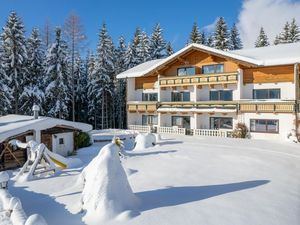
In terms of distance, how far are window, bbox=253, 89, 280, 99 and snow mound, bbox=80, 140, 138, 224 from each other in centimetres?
2139

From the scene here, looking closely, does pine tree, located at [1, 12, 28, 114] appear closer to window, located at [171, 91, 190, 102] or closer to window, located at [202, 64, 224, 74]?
window, located at [171, 91, 190, 102]

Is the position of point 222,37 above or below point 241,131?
above

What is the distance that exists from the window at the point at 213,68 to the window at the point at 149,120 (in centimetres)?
822

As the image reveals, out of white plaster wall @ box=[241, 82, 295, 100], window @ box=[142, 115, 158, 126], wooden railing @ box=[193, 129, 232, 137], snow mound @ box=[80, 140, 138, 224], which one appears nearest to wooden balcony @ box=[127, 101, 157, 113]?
window @ box=[142, 115, 158, 126]

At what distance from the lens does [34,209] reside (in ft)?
34.3

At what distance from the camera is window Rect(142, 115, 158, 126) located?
3484 centimetres

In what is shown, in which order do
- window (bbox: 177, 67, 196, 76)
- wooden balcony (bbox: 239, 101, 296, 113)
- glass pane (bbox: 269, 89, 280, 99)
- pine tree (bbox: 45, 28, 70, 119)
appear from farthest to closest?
pine tree (bbox: 45, 28, 70, 119), window (bbox: 177, 67, 196, 76), glass pane (bbox: 269, 89, 280, 99), wooden balcony (bbox: 239, 101, 296, 113)

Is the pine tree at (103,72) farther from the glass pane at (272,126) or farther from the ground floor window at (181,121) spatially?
the glass pane at (272,126)

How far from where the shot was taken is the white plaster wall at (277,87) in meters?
25.6

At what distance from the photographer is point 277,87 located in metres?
26.4

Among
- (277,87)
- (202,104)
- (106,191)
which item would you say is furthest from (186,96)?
(106,191)

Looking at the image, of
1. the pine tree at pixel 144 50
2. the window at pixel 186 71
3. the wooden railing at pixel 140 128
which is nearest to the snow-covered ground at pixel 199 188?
the wooden railing at pixel 140 128

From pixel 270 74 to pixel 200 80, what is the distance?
681cm

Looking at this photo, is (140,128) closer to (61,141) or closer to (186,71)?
→ (186,71)
